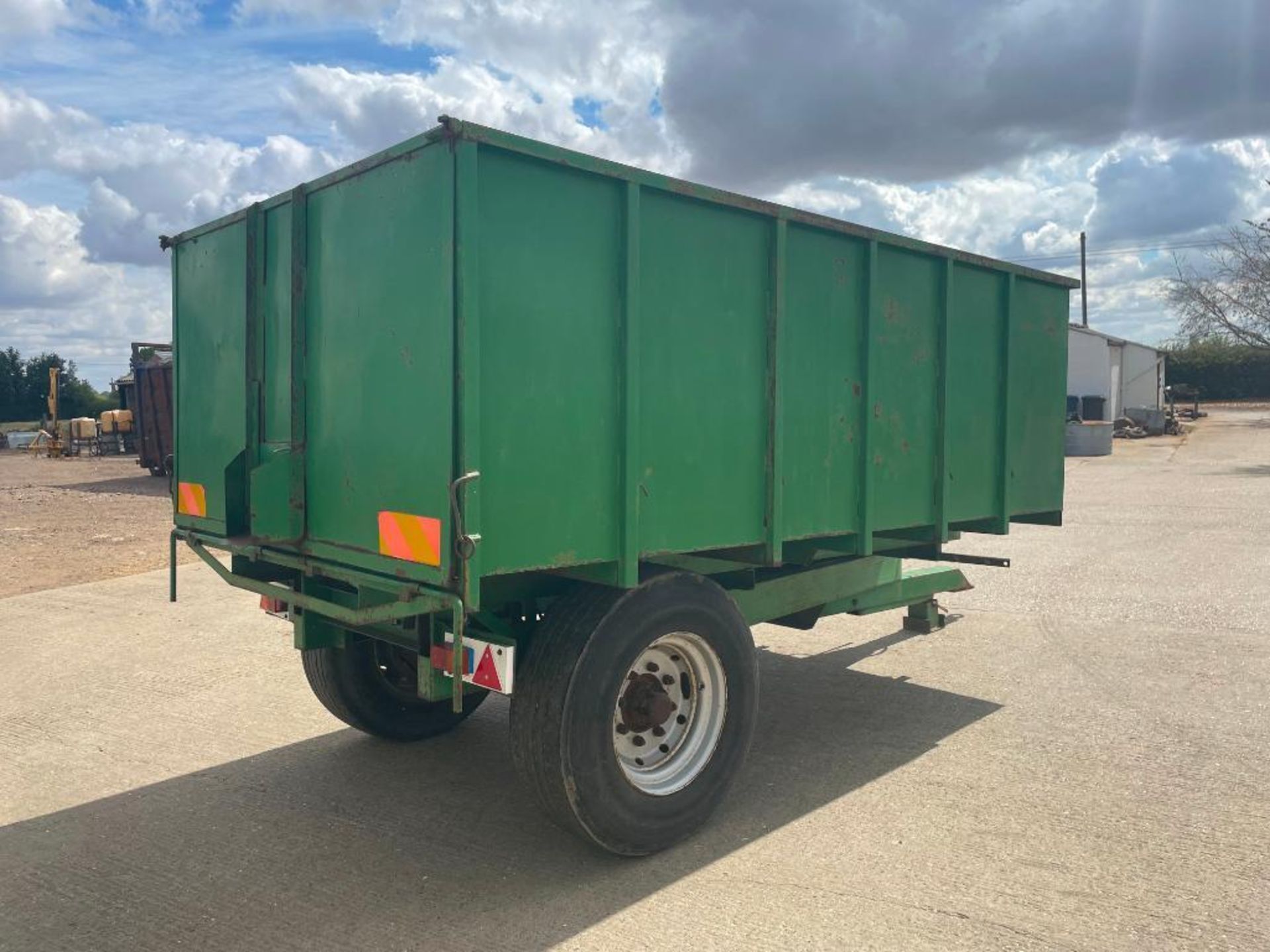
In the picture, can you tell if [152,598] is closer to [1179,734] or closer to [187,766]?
[187,766]

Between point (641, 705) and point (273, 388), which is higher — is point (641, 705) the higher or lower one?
the lower one

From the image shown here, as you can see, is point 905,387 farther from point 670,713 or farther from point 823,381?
point 670,713

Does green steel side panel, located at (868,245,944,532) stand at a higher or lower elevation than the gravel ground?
higher

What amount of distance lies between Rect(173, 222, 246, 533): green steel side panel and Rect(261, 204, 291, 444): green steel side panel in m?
0.14

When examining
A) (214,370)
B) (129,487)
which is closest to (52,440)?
(129,487)

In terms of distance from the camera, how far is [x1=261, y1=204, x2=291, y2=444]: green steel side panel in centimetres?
416

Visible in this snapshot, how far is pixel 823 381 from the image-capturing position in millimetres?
4691

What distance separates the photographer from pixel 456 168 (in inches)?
128

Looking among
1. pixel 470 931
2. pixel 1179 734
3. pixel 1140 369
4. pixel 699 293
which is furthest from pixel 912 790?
pixel 1140 369

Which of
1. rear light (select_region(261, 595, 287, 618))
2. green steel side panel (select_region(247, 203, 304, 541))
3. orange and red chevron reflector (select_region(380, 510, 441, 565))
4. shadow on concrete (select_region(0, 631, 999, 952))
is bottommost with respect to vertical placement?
shadow on concrete (select_region(0, 631, 999, 952))

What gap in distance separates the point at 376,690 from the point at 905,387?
3.21m

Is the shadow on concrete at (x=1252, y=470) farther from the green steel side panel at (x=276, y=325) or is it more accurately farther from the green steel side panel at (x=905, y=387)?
the green steel side panel at (x=276, y=325)

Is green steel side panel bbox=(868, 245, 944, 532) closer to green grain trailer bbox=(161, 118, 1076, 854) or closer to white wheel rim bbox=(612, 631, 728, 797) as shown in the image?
green grain trailer bbox=(161, 118, 1076, 854)

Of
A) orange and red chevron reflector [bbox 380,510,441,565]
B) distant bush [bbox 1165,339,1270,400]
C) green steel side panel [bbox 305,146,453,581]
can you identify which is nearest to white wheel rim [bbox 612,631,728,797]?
orange and red chevron reflector [bbox 380,510,441,565]
